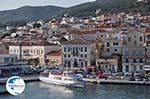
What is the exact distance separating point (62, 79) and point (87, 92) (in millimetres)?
3810

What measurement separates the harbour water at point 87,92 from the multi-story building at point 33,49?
28.1 feet

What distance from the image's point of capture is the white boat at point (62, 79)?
88.7 ft

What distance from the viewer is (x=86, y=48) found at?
33.6 meters

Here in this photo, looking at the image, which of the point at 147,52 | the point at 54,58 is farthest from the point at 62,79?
the point at 54,58

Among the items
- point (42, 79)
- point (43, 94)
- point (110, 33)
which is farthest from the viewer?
point (110, 33)

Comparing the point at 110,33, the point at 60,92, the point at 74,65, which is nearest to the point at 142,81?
the point at 60,92

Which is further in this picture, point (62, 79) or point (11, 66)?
point (11, 66)

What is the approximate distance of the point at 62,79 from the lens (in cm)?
2823

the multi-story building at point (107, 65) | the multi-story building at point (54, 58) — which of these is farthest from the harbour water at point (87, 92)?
the multi-story building at point (54, 58)

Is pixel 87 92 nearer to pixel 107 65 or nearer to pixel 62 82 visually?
pixel 62 82

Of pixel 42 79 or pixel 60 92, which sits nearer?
pixel 60 92

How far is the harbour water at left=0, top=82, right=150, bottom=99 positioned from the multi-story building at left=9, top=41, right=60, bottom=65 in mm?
8579

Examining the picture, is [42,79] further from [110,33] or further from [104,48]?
[110,33]

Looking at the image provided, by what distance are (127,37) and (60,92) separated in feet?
34.9
